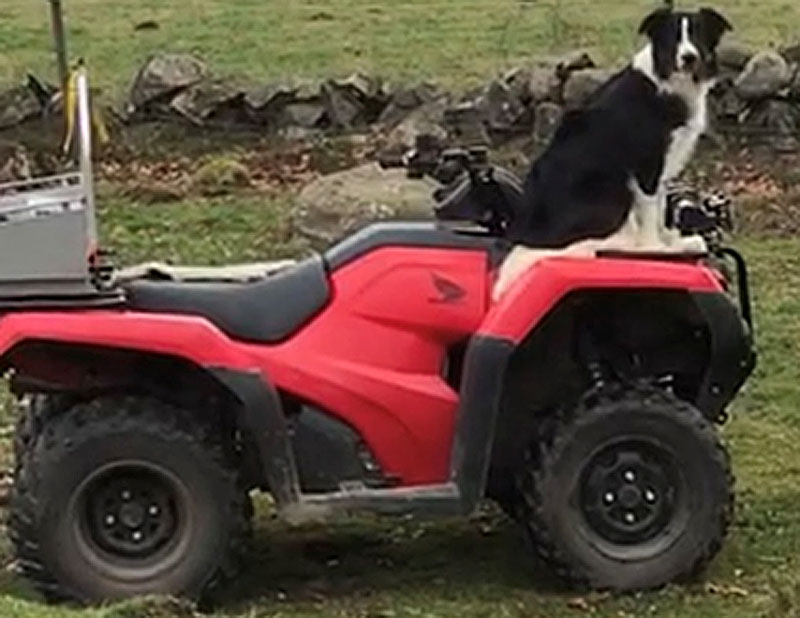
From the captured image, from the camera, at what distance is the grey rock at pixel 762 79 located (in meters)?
15.5

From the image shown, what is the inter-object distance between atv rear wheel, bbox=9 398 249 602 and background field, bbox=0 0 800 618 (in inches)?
6.0

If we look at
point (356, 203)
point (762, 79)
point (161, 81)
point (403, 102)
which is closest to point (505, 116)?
point (403, 102)

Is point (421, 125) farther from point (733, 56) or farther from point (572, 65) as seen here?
point (733, 56)

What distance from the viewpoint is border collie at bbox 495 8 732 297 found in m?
7.11

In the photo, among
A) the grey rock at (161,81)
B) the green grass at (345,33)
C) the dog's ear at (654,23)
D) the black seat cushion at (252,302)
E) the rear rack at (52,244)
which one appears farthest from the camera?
the green grass at (345,33)

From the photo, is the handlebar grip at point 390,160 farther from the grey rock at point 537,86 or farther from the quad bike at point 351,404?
the quad bike at point 351,404

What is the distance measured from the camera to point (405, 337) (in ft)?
23.1

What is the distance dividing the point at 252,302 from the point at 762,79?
9.01 metres

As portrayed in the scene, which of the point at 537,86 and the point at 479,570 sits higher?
the point at 537,86

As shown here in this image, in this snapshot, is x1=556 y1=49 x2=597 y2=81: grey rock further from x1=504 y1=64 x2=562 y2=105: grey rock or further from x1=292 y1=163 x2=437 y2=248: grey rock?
x1=292 y1=163 x2=437 y2=248: grey rock

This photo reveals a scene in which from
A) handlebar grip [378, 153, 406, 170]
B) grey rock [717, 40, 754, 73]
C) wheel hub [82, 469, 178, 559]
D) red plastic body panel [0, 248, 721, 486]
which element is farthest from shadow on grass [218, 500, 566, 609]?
grey rock [717, 40, 754, 73]

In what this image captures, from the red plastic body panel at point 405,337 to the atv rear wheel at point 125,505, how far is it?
1.05 feet

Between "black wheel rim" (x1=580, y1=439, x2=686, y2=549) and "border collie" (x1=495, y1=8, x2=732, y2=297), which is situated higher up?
"border collie" (x1=495, y1=8, x2=732, y2=297)

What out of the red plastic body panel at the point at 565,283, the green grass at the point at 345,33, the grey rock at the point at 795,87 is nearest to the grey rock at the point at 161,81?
the green grass at the point at 345,33
